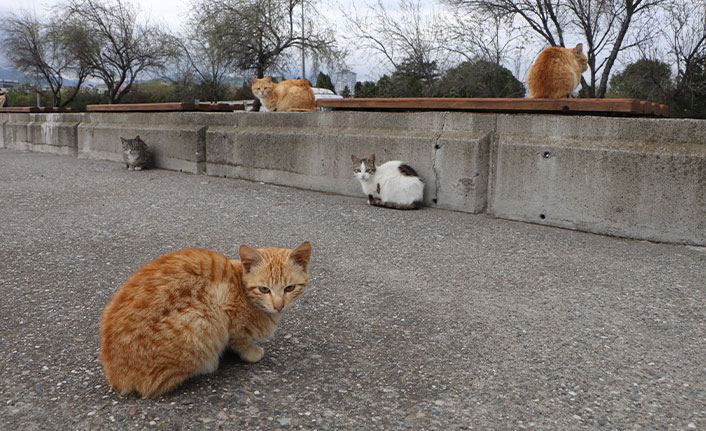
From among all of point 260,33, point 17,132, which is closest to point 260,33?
point 260,33

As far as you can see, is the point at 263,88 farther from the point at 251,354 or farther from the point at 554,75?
the point at 251,354

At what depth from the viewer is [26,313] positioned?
9.51 feet

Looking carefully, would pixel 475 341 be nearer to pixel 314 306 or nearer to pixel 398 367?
pixel 398 367

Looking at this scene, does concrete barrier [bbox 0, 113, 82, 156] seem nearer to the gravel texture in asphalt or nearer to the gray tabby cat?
the gray tabby cat

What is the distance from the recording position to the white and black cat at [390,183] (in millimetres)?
5660

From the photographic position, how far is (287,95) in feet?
26.1

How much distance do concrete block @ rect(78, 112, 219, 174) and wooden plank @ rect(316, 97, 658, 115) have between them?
2749 millimetres

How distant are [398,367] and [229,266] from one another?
894 millimetres

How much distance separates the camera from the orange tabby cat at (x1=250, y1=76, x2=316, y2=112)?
308 inches

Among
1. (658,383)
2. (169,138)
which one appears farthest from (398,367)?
(169,138)

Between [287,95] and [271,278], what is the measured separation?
615 centimetres

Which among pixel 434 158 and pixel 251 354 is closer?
pixel 251 354

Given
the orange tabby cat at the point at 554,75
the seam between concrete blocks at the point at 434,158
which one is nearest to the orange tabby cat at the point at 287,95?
the seam between concrete blocks at the point at 434,158

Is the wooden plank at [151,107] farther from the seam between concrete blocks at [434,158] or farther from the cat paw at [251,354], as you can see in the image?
the cat paw at [251,354]
